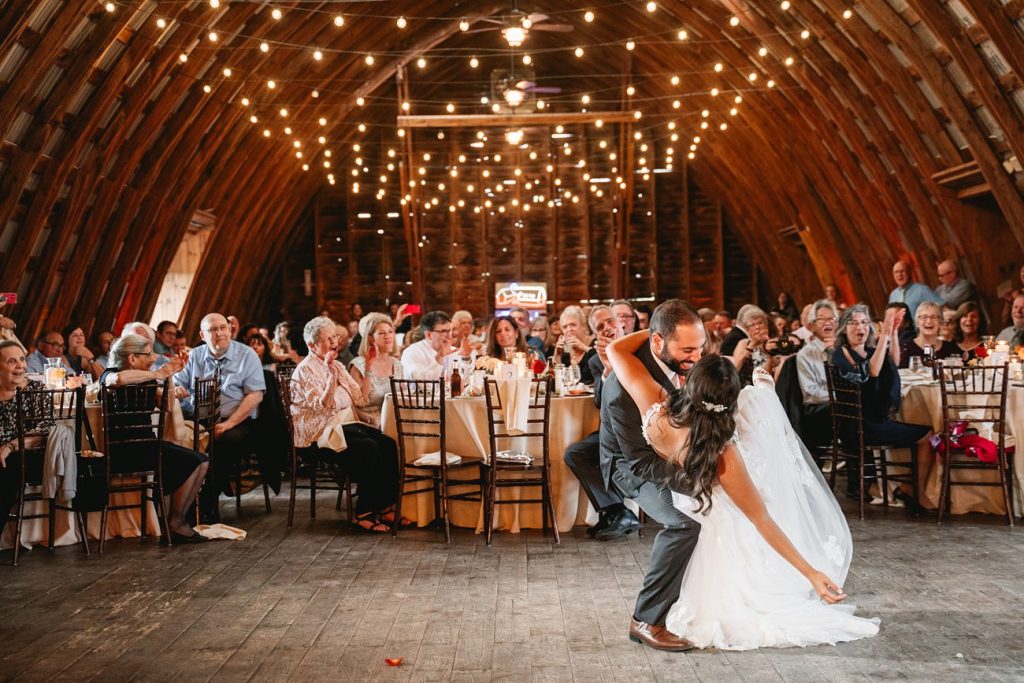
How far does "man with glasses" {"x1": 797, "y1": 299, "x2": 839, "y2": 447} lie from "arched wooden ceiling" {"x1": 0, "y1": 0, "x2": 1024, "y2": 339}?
290 cm

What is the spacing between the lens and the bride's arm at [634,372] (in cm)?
432

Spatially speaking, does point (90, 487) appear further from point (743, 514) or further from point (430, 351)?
point (743, 514)

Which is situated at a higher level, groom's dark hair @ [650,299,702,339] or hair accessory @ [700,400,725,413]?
groom's dark hair @ [650,299,702,339]

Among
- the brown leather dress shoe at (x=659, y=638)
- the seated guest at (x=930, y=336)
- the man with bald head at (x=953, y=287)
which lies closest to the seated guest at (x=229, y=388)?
the brown leather dress shoe at (x=659, y=638)

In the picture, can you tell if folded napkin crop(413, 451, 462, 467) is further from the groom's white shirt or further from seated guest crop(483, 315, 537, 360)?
the groom's white shirt

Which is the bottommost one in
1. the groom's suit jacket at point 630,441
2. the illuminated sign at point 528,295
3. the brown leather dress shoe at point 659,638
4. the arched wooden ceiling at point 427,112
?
the brown leather dress shoe at point 659,638

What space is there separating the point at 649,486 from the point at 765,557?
0.53 metres

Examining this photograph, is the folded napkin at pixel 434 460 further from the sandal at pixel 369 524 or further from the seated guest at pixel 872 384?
the seated guest at pixel 872 384

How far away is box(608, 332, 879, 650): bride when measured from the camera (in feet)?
13.1

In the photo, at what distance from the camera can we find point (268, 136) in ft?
50.1

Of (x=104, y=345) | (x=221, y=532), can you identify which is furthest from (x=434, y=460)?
(x=104, y=345)

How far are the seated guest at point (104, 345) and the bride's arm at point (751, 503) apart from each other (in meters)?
9.02

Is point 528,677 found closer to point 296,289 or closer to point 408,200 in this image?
point 408,200

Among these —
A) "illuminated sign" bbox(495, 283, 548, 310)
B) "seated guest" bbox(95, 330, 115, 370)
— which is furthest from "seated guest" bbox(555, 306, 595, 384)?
"illuminated sign" bbox(495, 283, 548, 310)
